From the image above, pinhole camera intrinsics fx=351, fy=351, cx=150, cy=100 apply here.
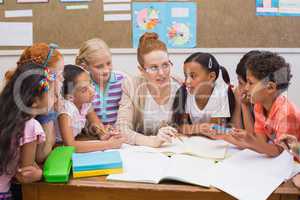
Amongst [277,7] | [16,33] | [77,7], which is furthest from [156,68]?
[16,33]

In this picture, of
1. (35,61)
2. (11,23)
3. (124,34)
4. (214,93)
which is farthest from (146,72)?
(11,23)

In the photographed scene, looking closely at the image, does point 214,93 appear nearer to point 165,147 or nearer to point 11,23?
point 165,147

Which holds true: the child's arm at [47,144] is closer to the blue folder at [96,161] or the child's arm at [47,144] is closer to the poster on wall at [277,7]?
the blue folder at [96,161]

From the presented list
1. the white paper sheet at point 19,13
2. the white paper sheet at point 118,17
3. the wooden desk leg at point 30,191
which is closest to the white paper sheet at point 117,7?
the white paper sheet at point 118,17

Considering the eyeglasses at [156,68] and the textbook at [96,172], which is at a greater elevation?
the eyeglasses at [156,68]

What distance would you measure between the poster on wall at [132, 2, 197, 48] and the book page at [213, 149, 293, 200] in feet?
4.70

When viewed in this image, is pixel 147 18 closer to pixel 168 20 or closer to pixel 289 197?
pixel 168 20

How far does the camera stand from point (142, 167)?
106 centimetres

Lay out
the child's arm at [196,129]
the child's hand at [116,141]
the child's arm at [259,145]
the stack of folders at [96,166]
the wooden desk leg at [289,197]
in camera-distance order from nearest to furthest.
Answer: the wooden desk leg at [289,197]
the stack of folders at [96,166]
the child's arm at [259,145]
the child's hand at [116,141]
the child's arm at [196,129]

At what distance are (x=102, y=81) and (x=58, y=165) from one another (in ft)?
2.16

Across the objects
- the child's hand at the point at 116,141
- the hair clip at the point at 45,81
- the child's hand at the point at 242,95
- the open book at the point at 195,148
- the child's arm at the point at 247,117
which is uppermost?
the hair clip at the point at 45,81

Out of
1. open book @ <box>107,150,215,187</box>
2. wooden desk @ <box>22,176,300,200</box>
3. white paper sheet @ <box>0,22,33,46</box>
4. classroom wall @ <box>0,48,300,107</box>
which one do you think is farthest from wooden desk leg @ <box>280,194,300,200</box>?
white paper sheet @ <box>0,22,33,46</box>

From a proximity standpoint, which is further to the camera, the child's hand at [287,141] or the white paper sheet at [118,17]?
the white paper sheet at [118,17]

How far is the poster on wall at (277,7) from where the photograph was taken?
2.40 m
